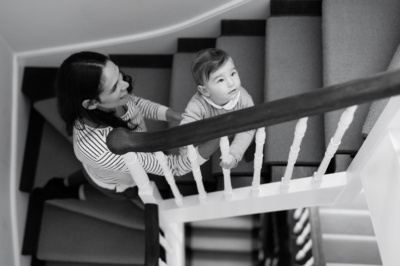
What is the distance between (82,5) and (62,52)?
1.53ft

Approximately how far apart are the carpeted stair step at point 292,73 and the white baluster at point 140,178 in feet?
1.97

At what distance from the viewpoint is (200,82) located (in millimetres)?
1968

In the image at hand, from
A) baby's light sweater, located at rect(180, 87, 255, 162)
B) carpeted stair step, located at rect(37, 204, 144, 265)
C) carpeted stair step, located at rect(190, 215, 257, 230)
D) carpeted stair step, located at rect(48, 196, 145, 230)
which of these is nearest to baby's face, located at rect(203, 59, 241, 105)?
baby's light sweater, located at rect(180, 87, 255, 162)

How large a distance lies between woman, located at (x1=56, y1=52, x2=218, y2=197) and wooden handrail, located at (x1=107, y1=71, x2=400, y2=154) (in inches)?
9.8

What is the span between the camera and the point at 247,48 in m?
2.79

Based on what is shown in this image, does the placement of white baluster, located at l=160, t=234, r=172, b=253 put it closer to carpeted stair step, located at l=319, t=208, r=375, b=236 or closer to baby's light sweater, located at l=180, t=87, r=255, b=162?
baby's light sweater, located at l=180, t=87, r=255, b=162

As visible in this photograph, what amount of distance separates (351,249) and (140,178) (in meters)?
2.04

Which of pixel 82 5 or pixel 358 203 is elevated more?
pixel 82 5

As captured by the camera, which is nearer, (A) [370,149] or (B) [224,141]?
(B) [224,141]

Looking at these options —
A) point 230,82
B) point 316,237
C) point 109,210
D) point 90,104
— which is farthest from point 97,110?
Answer: point 316,237

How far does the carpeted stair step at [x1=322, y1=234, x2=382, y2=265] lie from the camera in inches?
131

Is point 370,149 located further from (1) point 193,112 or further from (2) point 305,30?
(2) point 305,30

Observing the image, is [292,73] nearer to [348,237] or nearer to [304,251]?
[304,251]

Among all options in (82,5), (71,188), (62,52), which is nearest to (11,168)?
(71,188)
